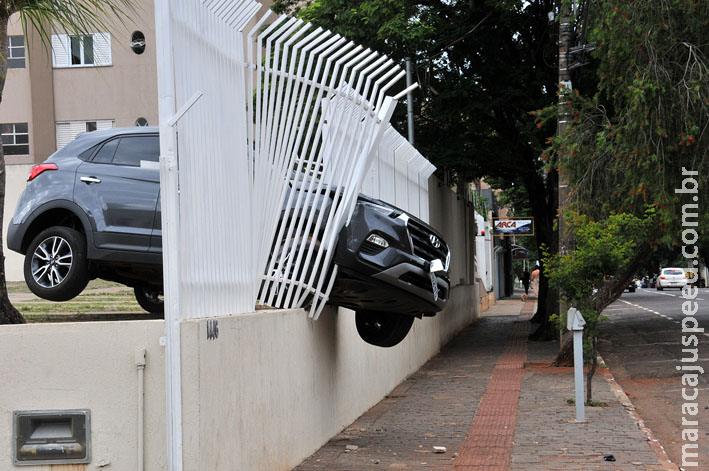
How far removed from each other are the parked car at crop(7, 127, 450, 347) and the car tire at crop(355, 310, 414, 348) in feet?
2.33

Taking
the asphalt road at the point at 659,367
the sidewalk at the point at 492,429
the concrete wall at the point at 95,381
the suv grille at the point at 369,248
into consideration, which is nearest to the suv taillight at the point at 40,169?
the suv grille at the point at 369,248

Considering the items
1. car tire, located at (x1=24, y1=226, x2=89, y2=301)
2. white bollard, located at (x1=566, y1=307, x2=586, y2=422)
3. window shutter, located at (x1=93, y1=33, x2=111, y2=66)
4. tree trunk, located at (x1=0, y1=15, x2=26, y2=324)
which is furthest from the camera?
white bollard, located at (x1=566, y1=307, x2=586, y2=422)

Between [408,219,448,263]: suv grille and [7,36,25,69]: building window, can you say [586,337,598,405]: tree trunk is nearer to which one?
[408,219,448,263]: suv grille

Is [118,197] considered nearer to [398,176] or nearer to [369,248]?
[369,248]

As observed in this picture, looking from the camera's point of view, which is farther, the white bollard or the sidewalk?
the white bollard

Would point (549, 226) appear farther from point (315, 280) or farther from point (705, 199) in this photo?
point (315, 280)

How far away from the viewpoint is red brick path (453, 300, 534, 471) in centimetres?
813

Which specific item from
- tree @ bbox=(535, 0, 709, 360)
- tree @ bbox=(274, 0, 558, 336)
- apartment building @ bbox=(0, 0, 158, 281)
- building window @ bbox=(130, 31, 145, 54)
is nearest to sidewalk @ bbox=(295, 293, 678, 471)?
tree @ bbox=(535, 0, 709, 360)

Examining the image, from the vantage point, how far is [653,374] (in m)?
15.4

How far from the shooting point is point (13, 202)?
23.7 m

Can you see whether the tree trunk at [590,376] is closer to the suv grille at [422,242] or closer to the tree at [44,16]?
the suv grille at [422,242]

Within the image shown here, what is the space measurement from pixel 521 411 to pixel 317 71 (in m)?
5.47

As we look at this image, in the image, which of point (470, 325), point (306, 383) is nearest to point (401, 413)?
point (306, 383)

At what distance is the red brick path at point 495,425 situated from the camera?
813cm
